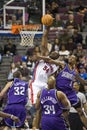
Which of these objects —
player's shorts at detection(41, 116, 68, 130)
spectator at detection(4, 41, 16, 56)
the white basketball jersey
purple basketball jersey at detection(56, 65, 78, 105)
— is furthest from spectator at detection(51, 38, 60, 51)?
player's shorts at detection(41, 116, 68, 130)

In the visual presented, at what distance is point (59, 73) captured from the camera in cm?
1063

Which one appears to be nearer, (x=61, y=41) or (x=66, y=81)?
(x=66, y=81)

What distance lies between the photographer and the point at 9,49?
726 inches

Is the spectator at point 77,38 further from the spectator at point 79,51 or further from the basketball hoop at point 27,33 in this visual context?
the basketball hoop at point 27,33

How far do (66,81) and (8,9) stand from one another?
7.96 m

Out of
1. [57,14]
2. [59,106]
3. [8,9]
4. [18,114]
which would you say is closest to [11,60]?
[8,9]

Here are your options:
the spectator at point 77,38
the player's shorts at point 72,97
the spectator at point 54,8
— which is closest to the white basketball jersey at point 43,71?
the player's shorts at point 72,97

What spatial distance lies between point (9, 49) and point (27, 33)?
1.16 meters

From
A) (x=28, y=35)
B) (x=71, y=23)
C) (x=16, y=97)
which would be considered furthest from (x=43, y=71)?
(x=71, y=23)

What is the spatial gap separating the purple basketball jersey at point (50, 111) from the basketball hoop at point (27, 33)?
8019 mm

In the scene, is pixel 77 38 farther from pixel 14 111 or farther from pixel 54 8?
pixel 14 111

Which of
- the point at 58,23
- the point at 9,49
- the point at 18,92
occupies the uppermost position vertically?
the point at 18,92

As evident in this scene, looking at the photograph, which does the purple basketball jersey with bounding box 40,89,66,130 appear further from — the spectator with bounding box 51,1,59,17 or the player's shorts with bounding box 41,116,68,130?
the spectator with bounding box 51,1,59,17

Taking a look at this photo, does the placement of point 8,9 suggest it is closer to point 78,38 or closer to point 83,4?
point 78,38
